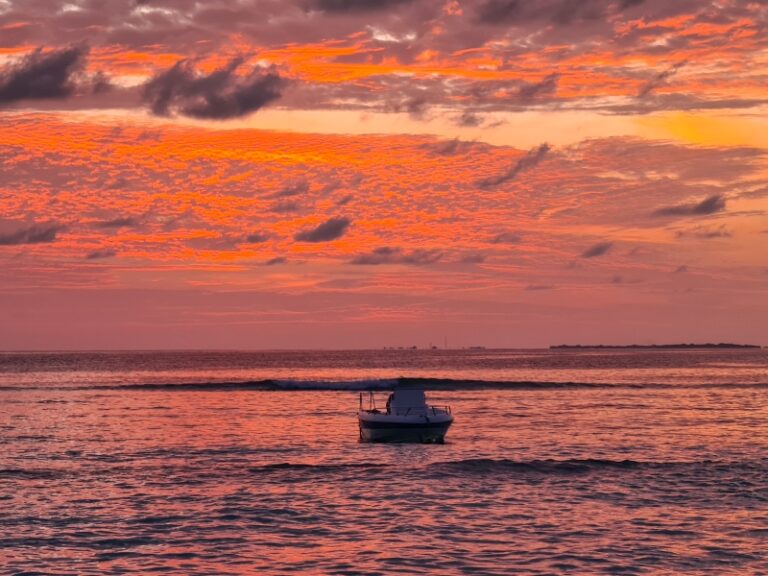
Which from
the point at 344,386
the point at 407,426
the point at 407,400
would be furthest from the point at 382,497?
the point at 344,386

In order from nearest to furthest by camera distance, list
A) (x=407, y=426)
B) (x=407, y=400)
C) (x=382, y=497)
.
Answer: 1. (x=382, y=497)
2. (x=407, y=426)
3. (x=407, y=400)

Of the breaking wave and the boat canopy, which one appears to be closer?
the boat canopy

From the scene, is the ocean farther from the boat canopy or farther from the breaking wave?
the breaking wave

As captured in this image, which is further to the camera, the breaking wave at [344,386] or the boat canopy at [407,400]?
the breaking wave at [344,386]

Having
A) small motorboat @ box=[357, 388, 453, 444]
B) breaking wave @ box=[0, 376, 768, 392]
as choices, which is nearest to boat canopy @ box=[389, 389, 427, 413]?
small motorboat @ box=[357, 388, 453, 444]

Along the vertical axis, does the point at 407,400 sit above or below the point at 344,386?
above

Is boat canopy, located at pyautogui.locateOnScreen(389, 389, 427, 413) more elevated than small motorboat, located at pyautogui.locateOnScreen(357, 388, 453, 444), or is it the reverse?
boat canopy, located at pyautogui.locateOnScreen(389, 389, 427, 413)

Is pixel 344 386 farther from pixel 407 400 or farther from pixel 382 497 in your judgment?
pixel 382 497

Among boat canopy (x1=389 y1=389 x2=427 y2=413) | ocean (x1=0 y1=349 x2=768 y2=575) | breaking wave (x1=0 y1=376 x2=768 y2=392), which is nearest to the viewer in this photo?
ocean (x1=0 y1=349 x2=768 y2=575)

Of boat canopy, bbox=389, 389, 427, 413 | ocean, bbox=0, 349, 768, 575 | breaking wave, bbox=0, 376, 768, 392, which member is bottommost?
breaking wave, bbox=0, 376, 768, 392

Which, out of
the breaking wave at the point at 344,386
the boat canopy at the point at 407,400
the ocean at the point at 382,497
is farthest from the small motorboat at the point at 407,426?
the breaking wave at the point at 344,386

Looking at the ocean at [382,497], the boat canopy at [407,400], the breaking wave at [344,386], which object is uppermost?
the boat canopy at [407,400]

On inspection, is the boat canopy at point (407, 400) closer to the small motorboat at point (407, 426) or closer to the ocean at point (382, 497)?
the small motorboat at point (407, 426)

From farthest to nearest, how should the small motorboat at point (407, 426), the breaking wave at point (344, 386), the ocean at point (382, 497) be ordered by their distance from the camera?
the breaking wave at point (344, 386), the small motorboat at point (407, 426), the ocean at point (382, 497)
